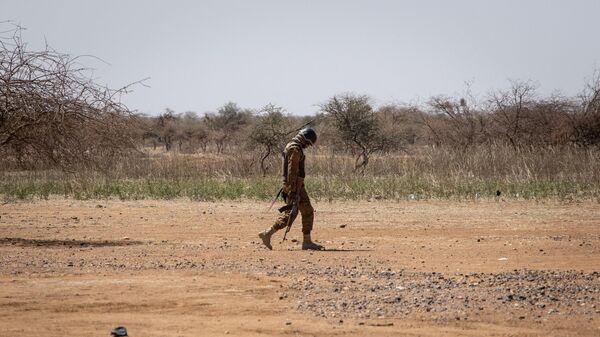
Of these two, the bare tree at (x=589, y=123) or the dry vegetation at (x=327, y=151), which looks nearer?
the dry vegetation at (x=327, y=151)

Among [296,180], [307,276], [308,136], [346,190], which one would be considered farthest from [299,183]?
[346,190]

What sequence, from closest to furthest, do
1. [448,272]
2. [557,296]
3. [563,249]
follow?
1. [557,296]
2. [448,272]
3. [563,249]

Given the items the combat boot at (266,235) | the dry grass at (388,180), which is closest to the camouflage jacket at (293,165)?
the combat boot at (266,235)

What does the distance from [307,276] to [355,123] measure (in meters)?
28.0

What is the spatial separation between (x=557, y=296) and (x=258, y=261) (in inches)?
169

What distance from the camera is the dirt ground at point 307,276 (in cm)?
788

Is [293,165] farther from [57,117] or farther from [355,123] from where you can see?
[355,123]

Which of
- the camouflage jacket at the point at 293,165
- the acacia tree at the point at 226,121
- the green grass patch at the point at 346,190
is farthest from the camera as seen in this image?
the acacia tree at the point at 226,121

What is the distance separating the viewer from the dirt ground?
7.88m

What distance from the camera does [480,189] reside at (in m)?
21.9

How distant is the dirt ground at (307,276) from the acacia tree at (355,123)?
19.6 m

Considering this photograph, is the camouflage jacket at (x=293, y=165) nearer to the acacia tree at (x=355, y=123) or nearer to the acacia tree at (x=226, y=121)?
the acacia tree at (x=355, y=123)

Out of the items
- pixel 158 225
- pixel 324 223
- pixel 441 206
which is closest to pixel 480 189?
pixel 441 206

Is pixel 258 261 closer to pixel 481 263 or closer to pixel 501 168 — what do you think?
pixel 481 263
